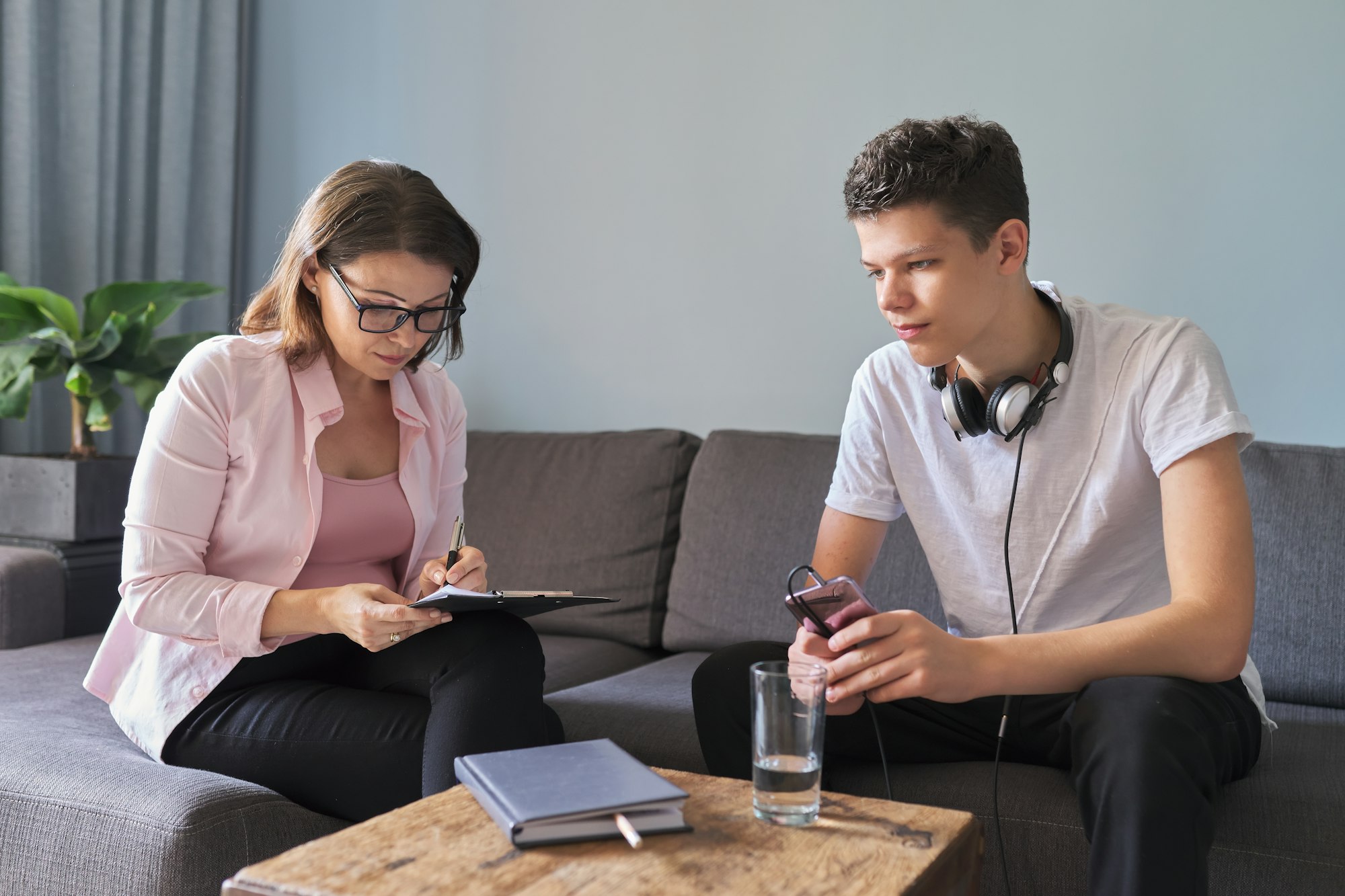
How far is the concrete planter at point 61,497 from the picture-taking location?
2221mm

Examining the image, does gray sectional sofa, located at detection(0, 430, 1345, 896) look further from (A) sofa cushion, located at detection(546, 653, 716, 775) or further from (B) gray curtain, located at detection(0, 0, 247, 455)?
(B) gray curtain, located at detection(0, 0, 247, 455)

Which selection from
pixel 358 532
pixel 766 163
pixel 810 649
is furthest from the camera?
pixel 766 163

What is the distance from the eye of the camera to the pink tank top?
1551 mm

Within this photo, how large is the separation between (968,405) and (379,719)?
83 centimetres

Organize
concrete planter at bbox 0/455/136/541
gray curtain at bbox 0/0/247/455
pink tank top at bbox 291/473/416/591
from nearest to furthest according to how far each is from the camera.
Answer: pink tank top at bbox 291/473/416/591 → concrete planter at bbox 0/455/136/541 → gray curtain at bbox 0/0/247/455

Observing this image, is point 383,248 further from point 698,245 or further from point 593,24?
point 593,24

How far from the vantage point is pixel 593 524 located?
230 cm

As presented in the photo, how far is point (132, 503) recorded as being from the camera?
142 centimetres

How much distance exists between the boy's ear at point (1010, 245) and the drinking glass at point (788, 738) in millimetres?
685

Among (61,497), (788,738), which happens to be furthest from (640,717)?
(61,497)

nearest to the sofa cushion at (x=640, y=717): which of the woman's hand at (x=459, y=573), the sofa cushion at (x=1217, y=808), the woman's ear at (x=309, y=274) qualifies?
the sofa cushion at (x=1217, y=808)

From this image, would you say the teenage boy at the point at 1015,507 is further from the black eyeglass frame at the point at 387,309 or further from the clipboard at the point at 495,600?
the black eyeglass frame at the point at 387,309

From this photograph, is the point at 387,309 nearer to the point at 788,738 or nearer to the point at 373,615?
the point at 373,615

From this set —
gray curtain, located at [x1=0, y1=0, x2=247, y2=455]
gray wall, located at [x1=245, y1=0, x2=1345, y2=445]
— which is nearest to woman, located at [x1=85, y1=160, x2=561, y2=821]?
gray wall, located at [x1=245, y1=0, x2=1345, y2=445]
